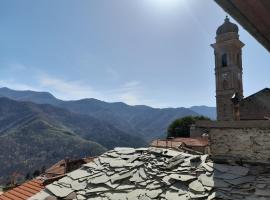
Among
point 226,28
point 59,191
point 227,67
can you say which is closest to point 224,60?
point 227,67

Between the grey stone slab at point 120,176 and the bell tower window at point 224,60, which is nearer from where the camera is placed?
the grey stone slab at point 120,176

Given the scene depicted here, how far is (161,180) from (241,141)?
Result: 108 inches

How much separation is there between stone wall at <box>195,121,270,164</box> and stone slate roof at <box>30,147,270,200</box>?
0.35 meters

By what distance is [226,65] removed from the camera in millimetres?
49906

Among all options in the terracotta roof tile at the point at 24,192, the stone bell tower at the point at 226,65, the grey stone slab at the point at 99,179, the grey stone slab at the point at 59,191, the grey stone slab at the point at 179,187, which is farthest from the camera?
the stone bell tower at the point at 226,65

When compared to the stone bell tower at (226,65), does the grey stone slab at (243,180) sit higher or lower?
lower

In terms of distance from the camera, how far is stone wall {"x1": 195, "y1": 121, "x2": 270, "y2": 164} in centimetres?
820

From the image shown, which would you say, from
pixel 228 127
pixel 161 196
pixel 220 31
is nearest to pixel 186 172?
pixel 161 196

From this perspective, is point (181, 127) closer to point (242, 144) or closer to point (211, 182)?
point (242, 144)

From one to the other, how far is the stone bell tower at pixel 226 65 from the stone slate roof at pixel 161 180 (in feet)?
133

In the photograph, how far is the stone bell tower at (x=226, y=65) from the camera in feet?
159

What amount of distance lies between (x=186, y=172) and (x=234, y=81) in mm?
43283

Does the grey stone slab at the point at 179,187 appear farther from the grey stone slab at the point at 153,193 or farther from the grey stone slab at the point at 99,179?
the grey stone slab at the point at 99,179

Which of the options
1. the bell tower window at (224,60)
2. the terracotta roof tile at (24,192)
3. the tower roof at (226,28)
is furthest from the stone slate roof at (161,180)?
the tower roof at (226,28)
